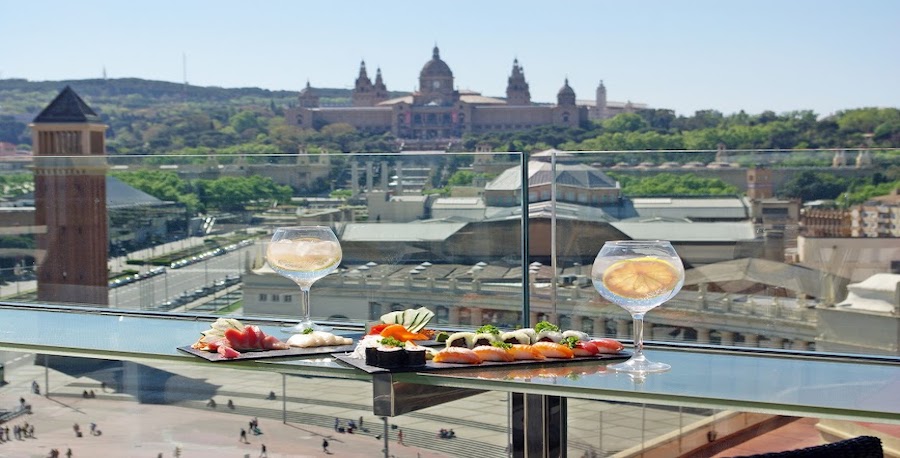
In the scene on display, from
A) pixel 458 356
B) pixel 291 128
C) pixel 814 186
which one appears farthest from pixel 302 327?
pixel 291 128

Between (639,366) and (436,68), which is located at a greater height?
(436,68)

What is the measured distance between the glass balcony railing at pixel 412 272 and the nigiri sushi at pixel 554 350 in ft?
0.29

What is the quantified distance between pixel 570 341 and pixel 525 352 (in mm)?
87

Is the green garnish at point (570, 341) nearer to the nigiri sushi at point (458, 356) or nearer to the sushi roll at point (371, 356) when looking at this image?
the nigiri sushi at point (458, 356)

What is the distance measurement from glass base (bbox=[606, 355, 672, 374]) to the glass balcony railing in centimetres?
6

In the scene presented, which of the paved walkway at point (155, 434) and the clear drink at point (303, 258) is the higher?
the clear drink at point (303, 258)

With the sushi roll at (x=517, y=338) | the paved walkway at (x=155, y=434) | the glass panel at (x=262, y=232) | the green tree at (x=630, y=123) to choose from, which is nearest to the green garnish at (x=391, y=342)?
the sushi roll at (x=517, y=338)

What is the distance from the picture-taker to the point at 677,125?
303 ft

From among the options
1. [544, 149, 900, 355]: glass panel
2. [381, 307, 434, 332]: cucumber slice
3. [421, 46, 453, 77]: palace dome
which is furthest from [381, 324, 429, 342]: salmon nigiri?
[421, 46, 453, 77]: palace dome

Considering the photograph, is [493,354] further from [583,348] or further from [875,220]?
[875,220]

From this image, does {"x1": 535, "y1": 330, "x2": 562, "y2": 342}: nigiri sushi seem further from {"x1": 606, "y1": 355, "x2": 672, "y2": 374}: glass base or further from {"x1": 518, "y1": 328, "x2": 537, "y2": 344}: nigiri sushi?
{"x1": 606, "y1": 355, "x2": 672, "y2": 374}: glass base

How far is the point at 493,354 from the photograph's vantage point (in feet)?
5.38

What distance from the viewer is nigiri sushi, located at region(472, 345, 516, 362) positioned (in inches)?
64.4

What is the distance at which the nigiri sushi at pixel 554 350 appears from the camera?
167 centimetres
